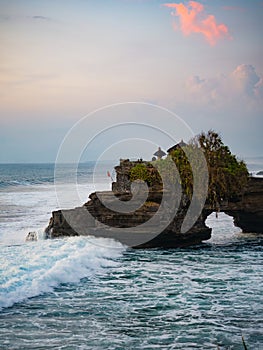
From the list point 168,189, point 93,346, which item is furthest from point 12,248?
point 93,346

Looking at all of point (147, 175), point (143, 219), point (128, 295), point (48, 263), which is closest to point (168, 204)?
point (143, 219)

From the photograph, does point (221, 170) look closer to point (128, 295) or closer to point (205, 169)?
point (205, 169)

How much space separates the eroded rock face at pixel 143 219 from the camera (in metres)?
21.1

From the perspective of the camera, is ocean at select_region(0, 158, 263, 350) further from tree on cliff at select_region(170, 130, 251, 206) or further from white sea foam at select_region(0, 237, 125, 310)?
tree on cliff at select_region(170, 130, 251, 206)

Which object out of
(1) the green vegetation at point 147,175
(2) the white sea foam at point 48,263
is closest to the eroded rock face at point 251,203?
(1) the green vegetation at point 147,175

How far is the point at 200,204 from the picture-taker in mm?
21688

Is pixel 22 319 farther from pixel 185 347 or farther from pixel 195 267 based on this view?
pixel 195 267

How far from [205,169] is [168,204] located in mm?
2469

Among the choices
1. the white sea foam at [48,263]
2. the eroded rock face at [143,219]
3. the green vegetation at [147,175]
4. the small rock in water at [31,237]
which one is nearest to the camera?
Result: the white sea foam at [48,263]

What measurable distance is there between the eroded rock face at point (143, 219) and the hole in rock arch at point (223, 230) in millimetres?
1322

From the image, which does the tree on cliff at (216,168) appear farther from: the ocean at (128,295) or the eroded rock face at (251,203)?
the ocean at (128,295)

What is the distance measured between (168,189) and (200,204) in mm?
1586

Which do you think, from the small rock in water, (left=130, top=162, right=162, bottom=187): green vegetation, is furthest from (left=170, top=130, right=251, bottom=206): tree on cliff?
the small rock in water

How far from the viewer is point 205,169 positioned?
2222cm
